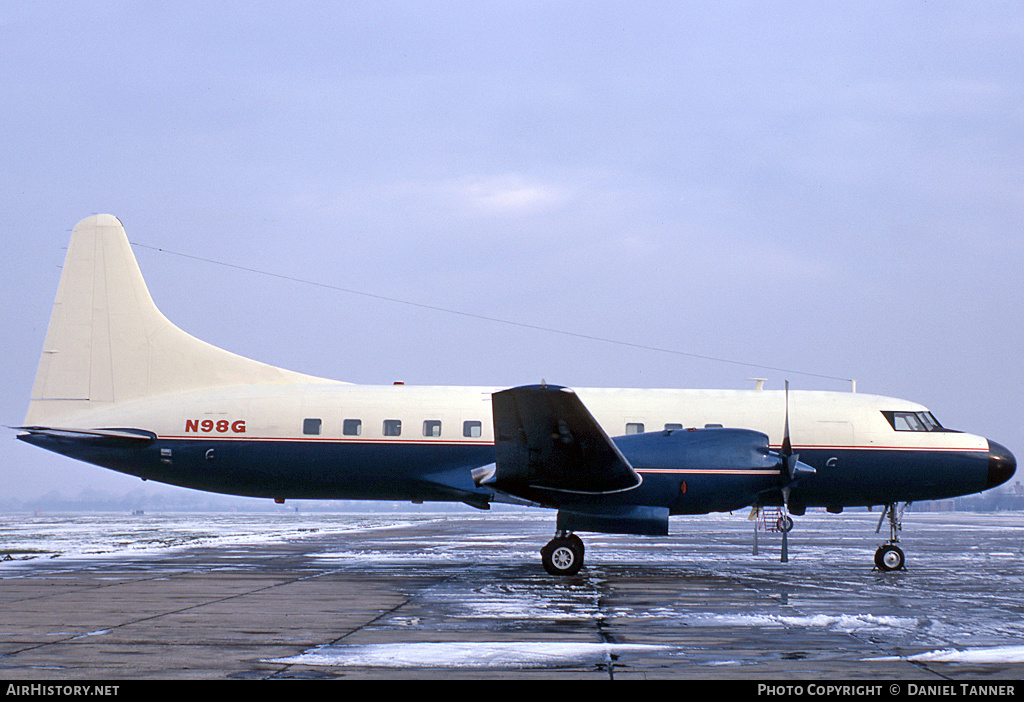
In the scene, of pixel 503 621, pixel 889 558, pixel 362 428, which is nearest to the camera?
pixel 503 621

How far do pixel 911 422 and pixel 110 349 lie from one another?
760 inches

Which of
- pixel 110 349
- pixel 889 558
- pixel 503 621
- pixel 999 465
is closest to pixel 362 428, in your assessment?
pixel 110 349

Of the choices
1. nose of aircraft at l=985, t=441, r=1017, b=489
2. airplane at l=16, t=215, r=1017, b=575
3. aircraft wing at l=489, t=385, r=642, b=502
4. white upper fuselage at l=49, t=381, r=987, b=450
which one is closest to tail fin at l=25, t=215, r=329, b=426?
airplane at l=16, t=215, r=1017, b=575

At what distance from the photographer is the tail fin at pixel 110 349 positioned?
22031mm

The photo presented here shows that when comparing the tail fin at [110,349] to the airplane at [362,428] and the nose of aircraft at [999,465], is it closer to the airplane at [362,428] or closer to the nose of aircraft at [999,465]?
the airplane at [362,428]

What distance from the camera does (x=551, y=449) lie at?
16.8 meters

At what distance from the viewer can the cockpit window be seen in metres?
21.2

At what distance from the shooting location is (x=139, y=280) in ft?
75.6

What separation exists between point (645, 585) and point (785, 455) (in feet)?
13.3

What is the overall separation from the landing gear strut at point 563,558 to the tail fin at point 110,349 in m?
8.14

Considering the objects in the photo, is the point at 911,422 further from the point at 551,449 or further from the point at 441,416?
the point at 441,416

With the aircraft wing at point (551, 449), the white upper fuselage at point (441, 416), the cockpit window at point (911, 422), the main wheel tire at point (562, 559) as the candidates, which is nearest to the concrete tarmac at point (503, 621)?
the main wheel tire at point (562, 559)
